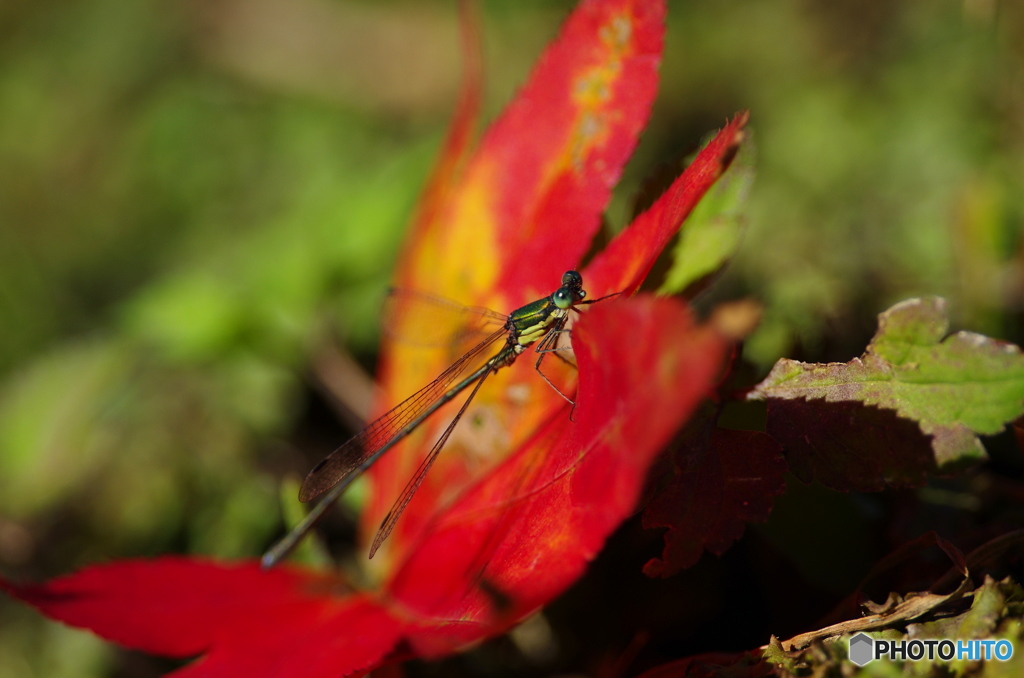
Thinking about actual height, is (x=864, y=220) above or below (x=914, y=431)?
above

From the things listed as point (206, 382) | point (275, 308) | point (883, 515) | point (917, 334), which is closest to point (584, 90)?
point (917, 334)

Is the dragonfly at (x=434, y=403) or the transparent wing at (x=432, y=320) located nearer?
the dragonfly at (x=434, y=403)

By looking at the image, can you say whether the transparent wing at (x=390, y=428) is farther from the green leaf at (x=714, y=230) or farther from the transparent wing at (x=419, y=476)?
the green leaf at (x=714, y=230)

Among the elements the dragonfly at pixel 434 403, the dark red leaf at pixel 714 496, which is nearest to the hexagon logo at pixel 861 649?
the dark red leaf at pixel 714 496

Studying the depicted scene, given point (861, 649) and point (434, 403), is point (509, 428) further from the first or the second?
point (861, 649)

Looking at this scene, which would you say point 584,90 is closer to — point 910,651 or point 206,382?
point 910,651

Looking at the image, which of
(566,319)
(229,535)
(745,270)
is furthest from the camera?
(745,270)

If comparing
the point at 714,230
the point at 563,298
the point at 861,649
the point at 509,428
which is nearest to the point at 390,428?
the point at 509,428

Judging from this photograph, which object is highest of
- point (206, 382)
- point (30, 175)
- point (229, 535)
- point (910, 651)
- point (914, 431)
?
point (30, 175)
